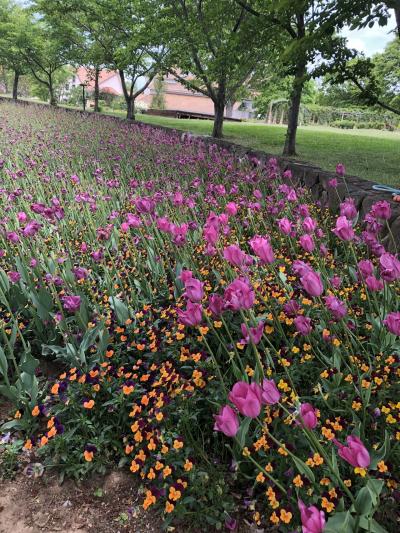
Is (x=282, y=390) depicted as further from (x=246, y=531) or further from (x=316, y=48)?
(x=316, y=48)

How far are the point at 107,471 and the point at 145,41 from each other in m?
12.6

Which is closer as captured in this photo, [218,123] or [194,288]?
[194,288]

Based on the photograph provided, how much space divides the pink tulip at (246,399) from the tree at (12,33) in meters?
30.8

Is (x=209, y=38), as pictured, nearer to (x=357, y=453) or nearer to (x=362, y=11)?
(x=362, y=11)

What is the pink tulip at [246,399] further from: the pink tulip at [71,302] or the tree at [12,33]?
the tree at [12,33]

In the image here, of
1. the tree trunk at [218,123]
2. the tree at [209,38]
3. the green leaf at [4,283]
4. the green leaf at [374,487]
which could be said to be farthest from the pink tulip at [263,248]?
the tree trunk at [218,123]

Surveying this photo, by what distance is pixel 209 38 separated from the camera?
1077 cm

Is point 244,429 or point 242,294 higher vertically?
point 242,294

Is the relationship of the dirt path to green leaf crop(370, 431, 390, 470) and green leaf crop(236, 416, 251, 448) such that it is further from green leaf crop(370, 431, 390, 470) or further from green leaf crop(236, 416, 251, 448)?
green leaf crop(370, 431, 390, 470)

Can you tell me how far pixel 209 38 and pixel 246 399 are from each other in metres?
11.4

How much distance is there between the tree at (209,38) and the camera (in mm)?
9430

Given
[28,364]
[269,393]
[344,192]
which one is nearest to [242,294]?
[269,393]

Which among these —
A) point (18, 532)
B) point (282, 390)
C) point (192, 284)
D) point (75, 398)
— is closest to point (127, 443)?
point (75, 398)

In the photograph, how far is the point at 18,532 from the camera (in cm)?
171
